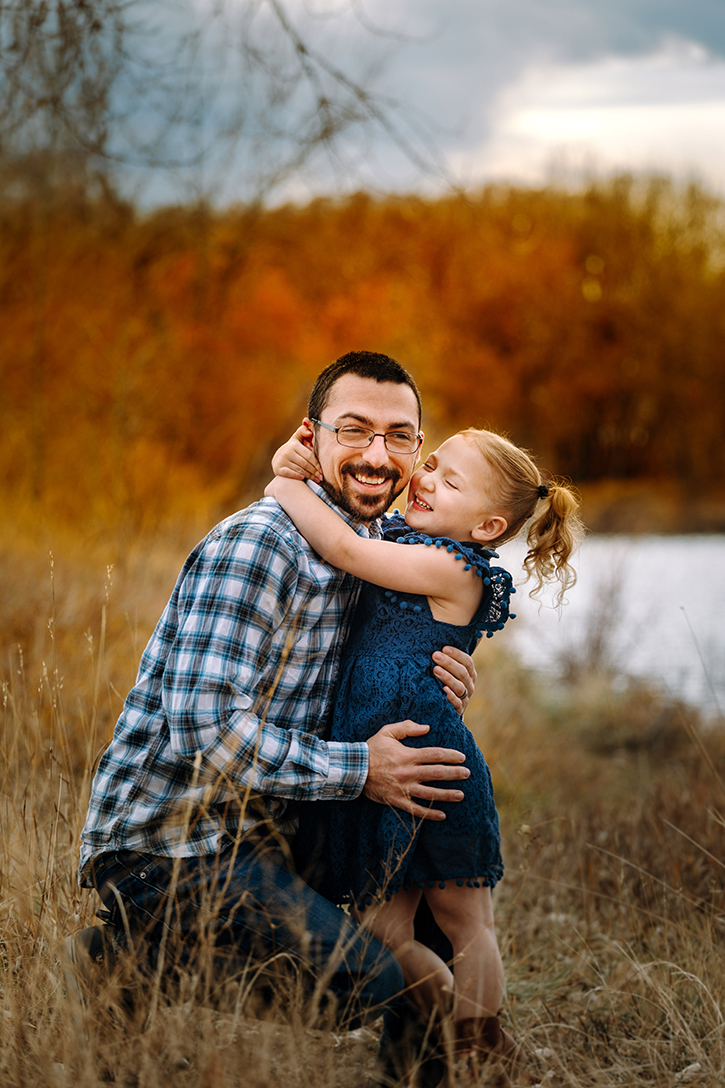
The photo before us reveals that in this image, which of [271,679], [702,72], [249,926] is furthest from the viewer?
[702,72]

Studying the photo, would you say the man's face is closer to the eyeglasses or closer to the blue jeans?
the eyeglasses

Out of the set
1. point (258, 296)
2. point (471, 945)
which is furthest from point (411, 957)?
point (258, 296)

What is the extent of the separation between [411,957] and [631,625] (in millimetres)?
10326

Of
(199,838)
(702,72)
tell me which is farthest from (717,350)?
(199,838)

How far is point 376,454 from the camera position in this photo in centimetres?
242

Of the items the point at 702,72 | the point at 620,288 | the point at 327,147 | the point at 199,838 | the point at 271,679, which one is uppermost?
the point at 620,288

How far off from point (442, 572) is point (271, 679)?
0.54 m

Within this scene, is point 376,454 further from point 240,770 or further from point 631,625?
point 631,625

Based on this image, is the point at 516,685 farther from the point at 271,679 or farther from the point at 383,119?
the point at 271,679

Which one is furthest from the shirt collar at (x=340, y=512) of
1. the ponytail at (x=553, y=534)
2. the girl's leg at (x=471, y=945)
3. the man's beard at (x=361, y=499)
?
the girl's leg at (x=471, y=945)

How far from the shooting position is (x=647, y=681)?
982 centimetres

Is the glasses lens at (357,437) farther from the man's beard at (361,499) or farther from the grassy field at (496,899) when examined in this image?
the grassy field at (496,899)

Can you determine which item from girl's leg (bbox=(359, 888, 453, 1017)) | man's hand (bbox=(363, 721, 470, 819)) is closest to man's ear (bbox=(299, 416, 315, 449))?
man's hand (bbox=(363, 721, 470, 819))

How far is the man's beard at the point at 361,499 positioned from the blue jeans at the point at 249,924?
2.93ft
